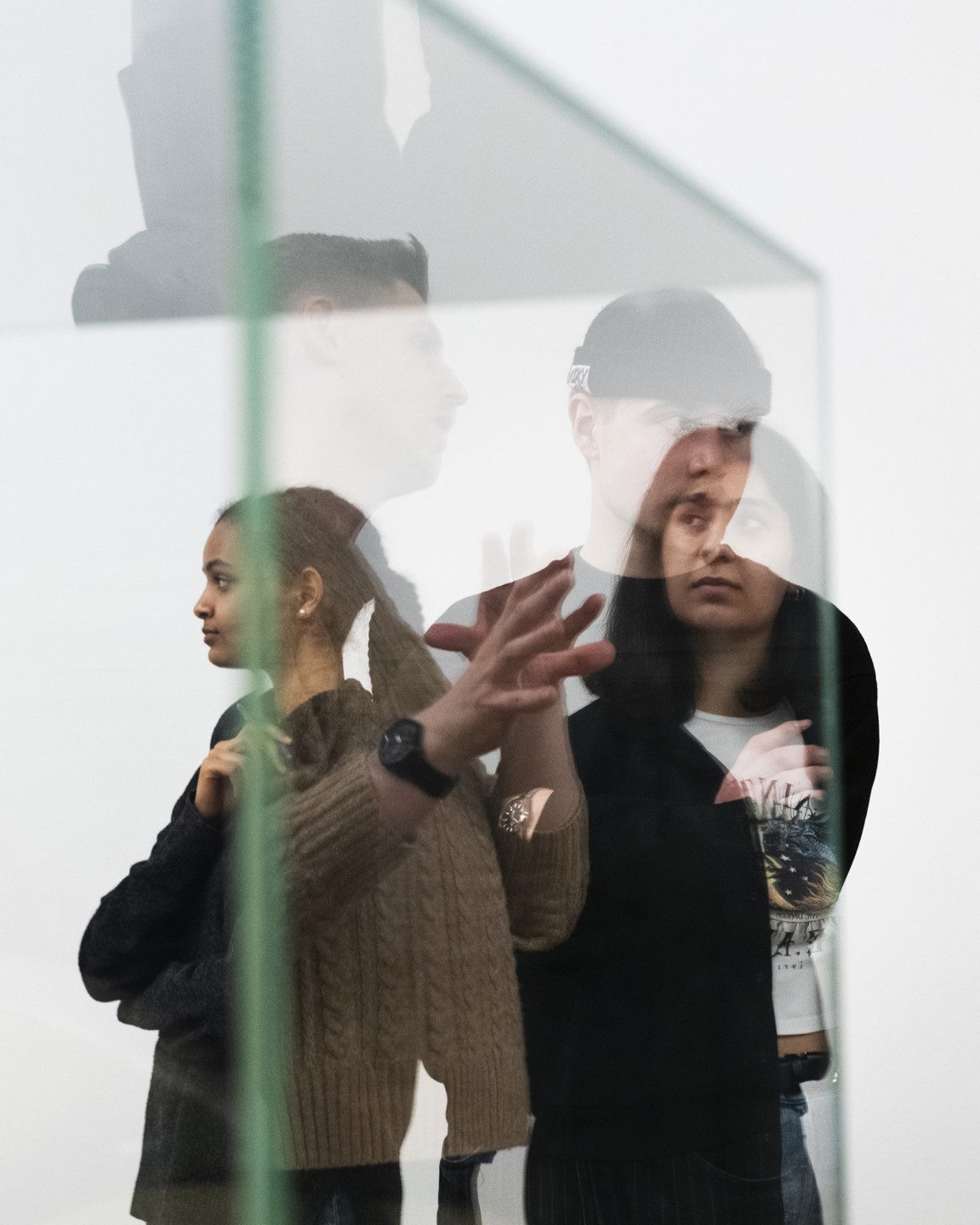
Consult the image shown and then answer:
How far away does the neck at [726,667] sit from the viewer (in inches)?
51.4

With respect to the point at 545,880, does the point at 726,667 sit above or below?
above

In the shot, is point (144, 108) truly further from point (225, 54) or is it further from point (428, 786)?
point (428, 786)

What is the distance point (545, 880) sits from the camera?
1276mm

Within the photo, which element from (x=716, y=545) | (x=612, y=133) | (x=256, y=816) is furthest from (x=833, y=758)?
(x=612, y=133)

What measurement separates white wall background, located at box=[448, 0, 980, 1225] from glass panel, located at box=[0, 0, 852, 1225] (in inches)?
1.9

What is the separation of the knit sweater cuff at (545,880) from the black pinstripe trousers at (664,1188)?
22 centimetres

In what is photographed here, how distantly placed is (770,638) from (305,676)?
1.52 ft

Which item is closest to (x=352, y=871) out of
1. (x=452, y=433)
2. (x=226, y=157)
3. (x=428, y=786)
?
(x=428, y=786)

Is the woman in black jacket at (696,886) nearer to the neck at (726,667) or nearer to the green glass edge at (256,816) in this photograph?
the neck at (726,667)

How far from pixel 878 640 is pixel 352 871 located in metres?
0.58

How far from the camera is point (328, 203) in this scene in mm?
1281

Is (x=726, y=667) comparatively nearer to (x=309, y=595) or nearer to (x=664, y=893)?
(x=664, y=893)

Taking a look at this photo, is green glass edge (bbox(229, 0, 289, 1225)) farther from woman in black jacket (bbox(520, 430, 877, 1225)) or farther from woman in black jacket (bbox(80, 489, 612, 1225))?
woman in black jacket (bbox(520, 430, 877, 1225))

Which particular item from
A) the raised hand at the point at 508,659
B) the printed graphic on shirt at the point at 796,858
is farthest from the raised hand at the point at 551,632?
the printed graphic on shirt at the point at 796,858
